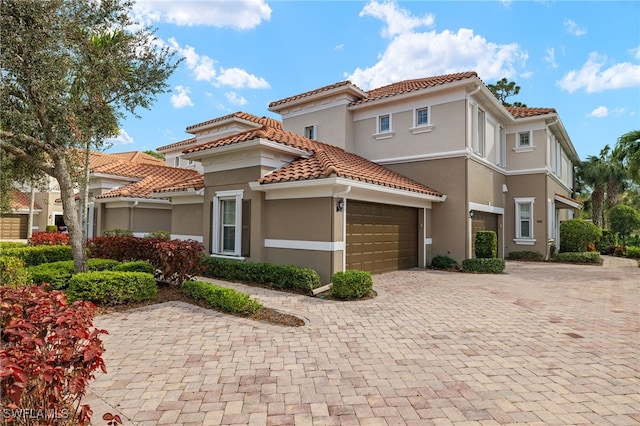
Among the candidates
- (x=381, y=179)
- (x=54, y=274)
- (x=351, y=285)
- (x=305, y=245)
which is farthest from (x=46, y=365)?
(x=381, y=179)

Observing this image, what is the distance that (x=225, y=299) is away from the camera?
7.11 m

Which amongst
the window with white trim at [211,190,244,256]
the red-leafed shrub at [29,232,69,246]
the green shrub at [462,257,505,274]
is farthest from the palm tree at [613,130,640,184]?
the red-leafed shrub at [29,232,69,246]

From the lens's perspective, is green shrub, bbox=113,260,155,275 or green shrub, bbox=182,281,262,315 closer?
green shrub, bbox=182,281,262,315

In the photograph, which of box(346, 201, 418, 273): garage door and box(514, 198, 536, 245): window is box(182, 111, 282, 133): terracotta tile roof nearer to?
box(346, 201, 418, 273): garage door

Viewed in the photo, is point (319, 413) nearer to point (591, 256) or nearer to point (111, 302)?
point (111, 302)

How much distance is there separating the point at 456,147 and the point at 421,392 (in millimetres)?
11328

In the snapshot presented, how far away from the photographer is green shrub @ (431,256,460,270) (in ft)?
44.6

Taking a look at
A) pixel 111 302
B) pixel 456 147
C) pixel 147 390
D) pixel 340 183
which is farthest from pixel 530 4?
pixel 111 302

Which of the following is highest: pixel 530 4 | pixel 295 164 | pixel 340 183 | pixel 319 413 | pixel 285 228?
pixel 530 4

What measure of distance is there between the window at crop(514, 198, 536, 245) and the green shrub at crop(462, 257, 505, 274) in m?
6.08

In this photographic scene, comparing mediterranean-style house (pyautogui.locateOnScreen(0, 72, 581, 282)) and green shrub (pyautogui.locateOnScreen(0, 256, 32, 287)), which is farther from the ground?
mediterranean-style house (pyautogui.locateOnScreen(0, 72, 581, 282))

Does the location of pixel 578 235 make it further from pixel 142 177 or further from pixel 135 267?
pixel 142 177

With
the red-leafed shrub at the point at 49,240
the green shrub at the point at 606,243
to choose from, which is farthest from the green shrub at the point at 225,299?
the green shrub at the point at 606,243

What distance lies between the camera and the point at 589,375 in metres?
4.49
